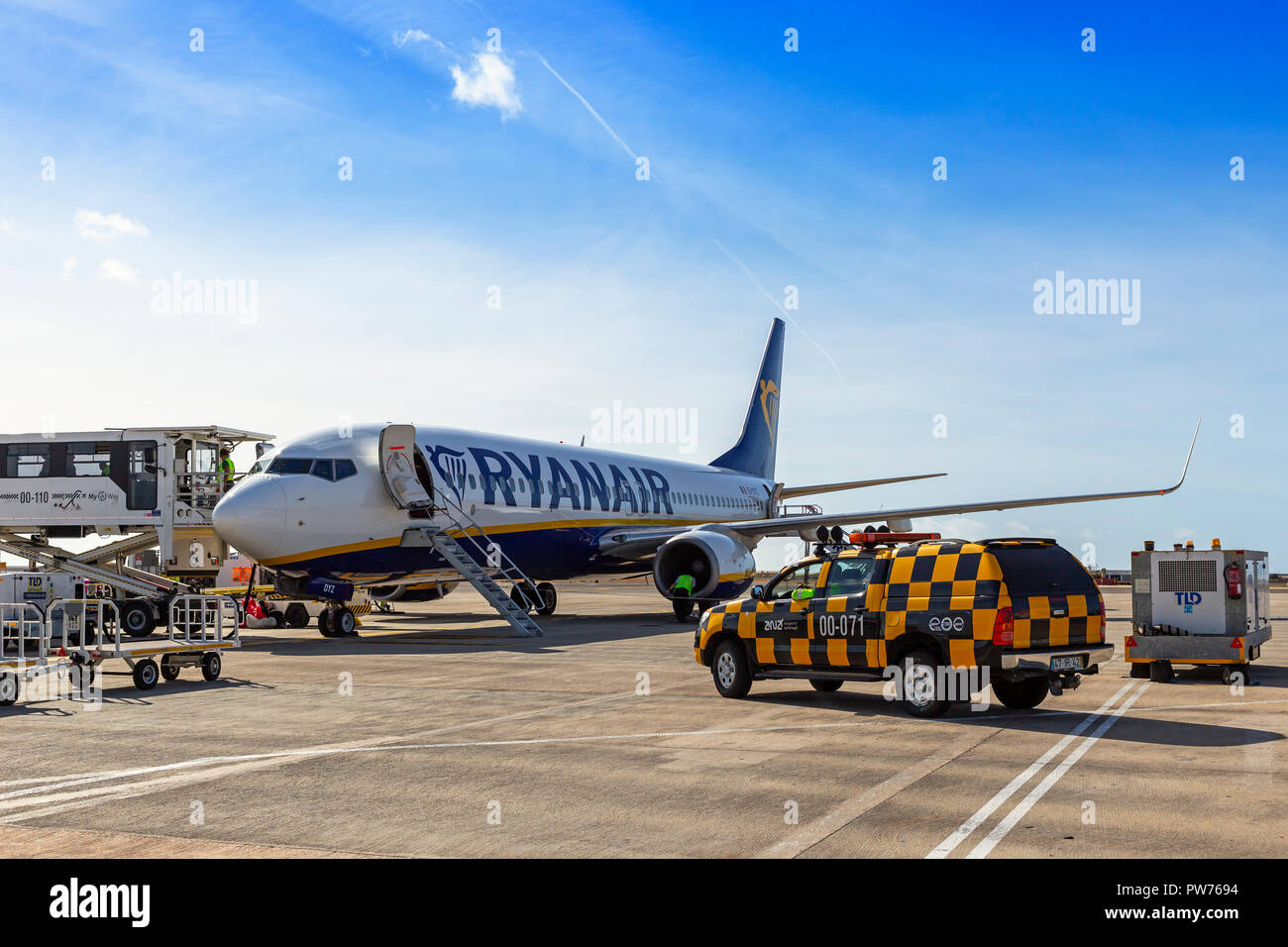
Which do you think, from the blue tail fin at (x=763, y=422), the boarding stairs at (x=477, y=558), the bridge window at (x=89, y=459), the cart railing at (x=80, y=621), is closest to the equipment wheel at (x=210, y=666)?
the cart railing at (x=80, y=621)

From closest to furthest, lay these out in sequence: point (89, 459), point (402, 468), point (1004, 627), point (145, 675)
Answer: point (1004, 627) < point (145, 675) < point (402, 468) < point (89, 459)

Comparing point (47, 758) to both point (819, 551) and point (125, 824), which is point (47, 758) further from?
point (819, 551)

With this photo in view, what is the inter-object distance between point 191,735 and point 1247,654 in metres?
13.3

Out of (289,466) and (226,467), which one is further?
(226,467)

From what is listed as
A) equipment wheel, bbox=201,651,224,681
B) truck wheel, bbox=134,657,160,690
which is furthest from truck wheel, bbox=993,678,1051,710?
truck wheel, bbox=134,657,160,690

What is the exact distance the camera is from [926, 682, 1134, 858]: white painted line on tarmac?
6.69 meters

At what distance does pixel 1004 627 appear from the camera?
37.7ft

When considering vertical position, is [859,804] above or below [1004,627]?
below

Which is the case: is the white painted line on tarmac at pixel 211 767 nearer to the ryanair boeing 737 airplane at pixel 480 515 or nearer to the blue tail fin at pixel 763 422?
the ryanair boeing 737 airplane at pixel 480 515

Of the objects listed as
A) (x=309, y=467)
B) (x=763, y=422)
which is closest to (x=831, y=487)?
(x=763, y=422)

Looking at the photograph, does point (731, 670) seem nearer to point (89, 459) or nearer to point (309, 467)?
point (309, 467)

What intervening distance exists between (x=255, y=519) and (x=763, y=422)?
28.6 metres

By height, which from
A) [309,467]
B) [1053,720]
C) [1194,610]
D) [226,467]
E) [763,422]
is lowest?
[1053,720]
